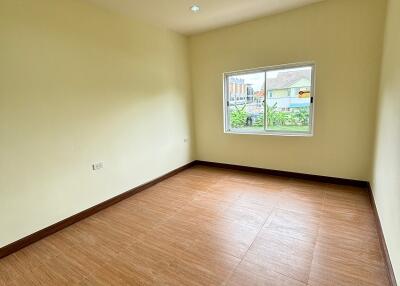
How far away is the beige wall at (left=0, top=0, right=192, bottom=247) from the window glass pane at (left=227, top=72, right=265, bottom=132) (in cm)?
131

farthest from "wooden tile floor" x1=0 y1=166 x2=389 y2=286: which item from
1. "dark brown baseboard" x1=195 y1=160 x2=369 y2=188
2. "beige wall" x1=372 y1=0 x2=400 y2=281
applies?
"beige wall" x1=372 y1=0 x2=400 y2=281

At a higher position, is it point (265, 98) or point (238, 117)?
point (265, 98)

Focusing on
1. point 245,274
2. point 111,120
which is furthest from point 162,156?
point 245,274

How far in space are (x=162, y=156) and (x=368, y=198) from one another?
3.14m

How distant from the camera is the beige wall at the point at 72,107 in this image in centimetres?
219

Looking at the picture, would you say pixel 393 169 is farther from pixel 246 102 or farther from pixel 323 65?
pixel 246 102

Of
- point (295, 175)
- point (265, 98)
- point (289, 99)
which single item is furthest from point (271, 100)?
point (295, 175)

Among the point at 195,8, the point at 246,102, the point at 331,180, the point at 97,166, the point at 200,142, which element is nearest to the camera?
the point at 97,166

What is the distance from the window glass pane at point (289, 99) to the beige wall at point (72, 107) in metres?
1.88

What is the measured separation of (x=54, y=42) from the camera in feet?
8.08

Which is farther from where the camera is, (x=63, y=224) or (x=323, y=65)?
(x=323, y=65)

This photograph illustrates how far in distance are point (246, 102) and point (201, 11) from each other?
5.60ft

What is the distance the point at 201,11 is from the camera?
3.24m

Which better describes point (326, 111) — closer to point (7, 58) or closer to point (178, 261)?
point (178, 261)
